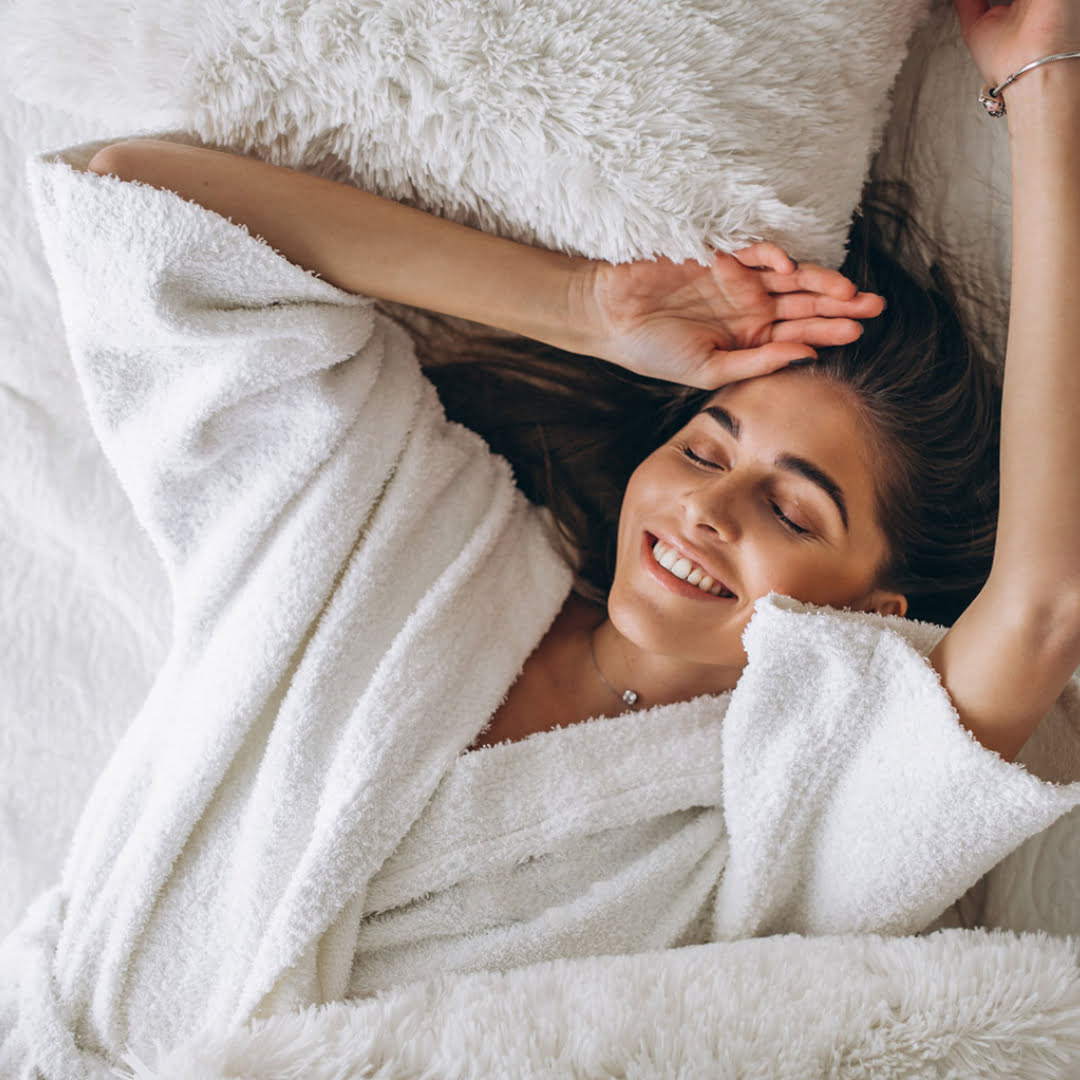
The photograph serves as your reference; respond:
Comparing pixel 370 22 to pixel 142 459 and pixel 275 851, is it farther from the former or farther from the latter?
pixel 275 851

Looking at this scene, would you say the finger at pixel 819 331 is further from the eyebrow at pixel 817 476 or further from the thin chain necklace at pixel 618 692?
the thin chain necklace at pixel 618 692

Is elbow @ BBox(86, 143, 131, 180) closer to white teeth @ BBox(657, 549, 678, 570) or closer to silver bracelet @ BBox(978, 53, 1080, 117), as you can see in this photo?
white teeth @ BBox(657, 549, 678, 570)

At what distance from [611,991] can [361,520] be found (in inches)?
20.1

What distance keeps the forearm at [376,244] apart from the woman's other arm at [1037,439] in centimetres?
41

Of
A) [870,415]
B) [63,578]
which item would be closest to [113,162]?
[63,578]

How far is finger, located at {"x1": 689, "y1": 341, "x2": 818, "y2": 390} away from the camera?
0.97 m

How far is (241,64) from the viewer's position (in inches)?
35.3

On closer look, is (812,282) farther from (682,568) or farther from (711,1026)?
(711,1026)

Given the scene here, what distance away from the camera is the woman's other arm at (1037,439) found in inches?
32.9

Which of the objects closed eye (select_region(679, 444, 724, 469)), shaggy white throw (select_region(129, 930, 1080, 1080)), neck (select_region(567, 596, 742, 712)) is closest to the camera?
shaggy white throw (select_region(129, 930, 1080, 1080))

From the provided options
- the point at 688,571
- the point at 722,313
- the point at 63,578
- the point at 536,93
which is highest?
the point at 536,93

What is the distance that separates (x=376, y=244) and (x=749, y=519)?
451 mm

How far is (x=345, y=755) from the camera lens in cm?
96

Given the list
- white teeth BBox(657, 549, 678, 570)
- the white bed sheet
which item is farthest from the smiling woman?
the white bed sheet
